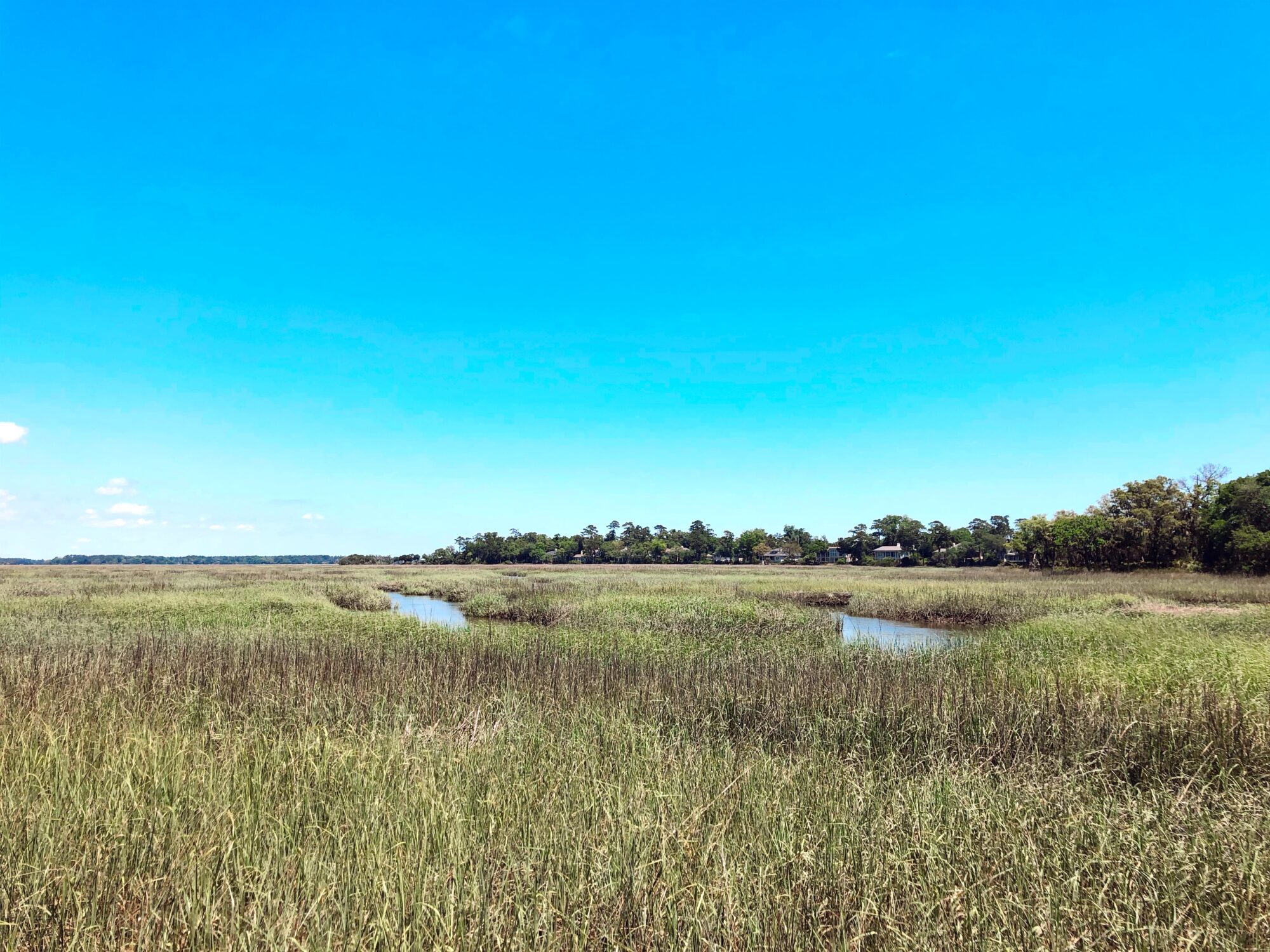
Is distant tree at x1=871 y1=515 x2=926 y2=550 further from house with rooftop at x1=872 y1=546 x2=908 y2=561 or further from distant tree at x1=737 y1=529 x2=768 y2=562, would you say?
distant tree at x1=737 y1=529 x2=768 y2=562

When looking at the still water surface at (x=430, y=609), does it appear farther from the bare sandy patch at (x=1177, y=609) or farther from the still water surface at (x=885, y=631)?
the bare sandy patch at (x=1177, y=609)

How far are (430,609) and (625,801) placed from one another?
24.3m

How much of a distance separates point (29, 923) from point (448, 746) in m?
2.73

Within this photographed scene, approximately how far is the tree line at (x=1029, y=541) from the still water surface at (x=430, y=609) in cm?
4601

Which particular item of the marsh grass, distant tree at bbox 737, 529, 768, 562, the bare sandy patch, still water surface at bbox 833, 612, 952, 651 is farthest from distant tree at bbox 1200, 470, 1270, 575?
distant tree at bbox 737, 529, 768, 562

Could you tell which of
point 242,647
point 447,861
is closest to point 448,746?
point 447,861

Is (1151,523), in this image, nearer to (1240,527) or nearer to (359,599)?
(1240,527)

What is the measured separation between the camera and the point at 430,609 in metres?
26.8

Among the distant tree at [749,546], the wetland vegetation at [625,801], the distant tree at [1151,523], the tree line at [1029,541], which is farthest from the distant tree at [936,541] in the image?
the wetland vegetation at [625,801]

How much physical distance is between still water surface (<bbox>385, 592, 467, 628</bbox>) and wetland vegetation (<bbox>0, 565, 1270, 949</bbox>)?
1119cm

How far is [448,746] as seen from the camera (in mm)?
5301

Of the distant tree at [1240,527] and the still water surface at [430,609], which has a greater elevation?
the distant tree at [1240,527]

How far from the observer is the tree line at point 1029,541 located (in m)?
42.1

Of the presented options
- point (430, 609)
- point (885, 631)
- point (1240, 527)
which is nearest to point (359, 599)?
point (430, 609)
